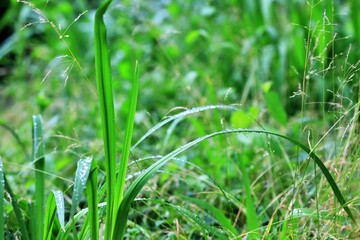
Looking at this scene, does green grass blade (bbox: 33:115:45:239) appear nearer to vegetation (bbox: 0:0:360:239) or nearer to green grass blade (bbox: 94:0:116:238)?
vegetation (bbox: 0:0:360:239)

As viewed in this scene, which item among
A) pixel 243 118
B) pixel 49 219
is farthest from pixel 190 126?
pixel 49 219

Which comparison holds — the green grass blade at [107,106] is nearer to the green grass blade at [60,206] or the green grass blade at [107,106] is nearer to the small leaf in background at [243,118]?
the green grass blade at [60,206]

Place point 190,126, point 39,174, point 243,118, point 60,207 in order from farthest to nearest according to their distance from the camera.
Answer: point 190,126, point 243,118, point 39,174, point 60,207

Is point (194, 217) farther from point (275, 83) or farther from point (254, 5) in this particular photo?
point (254, 5)

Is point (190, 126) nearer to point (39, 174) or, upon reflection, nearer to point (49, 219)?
point (39, 174)

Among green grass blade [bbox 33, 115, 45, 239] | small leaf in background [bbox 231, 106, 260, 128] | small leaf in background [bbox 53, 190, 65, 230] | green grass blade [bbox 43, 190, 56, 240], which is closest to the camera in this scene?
small leaf in background [bbox 53, 190, 65, 230]

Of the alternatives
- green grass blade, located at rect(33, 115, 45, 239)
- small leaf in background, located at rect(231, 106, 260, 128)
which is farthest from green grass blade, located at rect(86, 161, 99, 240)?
small leaf in background, located at rect(231, 106, 260, 128)

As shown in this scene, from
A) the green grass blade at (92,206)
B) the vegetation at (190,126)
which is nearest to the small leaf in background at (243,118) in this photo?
the vegetation at (190,126)

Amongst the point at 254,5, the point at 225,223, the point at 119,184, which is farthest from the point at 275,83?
the point at 119,184
